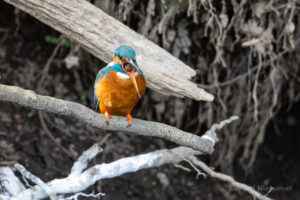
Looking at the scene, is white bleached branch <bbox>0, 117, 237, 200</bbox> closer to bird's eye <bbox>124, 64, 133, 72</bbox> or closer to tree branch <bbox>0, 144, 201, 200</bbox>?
tree branch <bbox>0, 144, 201, 200</bbox>

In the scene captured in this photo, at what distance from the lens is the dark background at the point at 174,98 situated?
326 cm

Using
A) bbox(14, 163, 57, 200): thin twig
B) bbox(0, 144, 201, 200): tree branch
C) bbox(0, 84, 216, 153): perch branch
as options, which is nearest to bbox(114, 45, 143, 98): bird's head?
bbox(0, 84, 216, 153): perch branch

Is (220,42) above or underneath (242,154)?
above

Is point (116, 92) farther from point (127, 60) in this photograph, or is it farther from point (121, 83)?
point (127, 60)

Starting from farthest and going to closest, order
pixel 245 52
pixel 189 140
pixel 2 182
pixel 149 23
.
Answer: pixel 245 52, pixel 149 23, pixel 2 182, pixel 189 140

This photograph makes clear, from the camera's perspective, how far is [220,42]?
324 centimetres

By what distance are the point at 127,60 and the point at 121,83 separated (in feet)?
0.51

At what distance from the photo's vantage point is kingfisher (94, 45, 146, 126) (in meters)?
2.29

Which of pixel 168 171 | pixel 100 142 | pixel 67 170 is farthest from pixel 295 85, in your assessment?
pixel 67 170

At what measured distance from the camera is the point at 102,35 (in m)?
2.64

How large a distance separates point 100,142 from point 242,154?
1.66m

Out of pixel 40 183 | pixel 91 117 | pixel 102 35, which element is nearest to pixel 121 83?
pixel 91 117

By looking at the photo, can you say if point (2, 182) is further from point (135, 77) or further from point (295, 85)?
point (295, 85)

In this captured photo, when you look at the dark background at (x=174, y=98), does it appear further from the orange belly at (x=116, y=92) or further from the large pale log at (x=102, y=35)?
the orange belly at (x=116, y=92)
